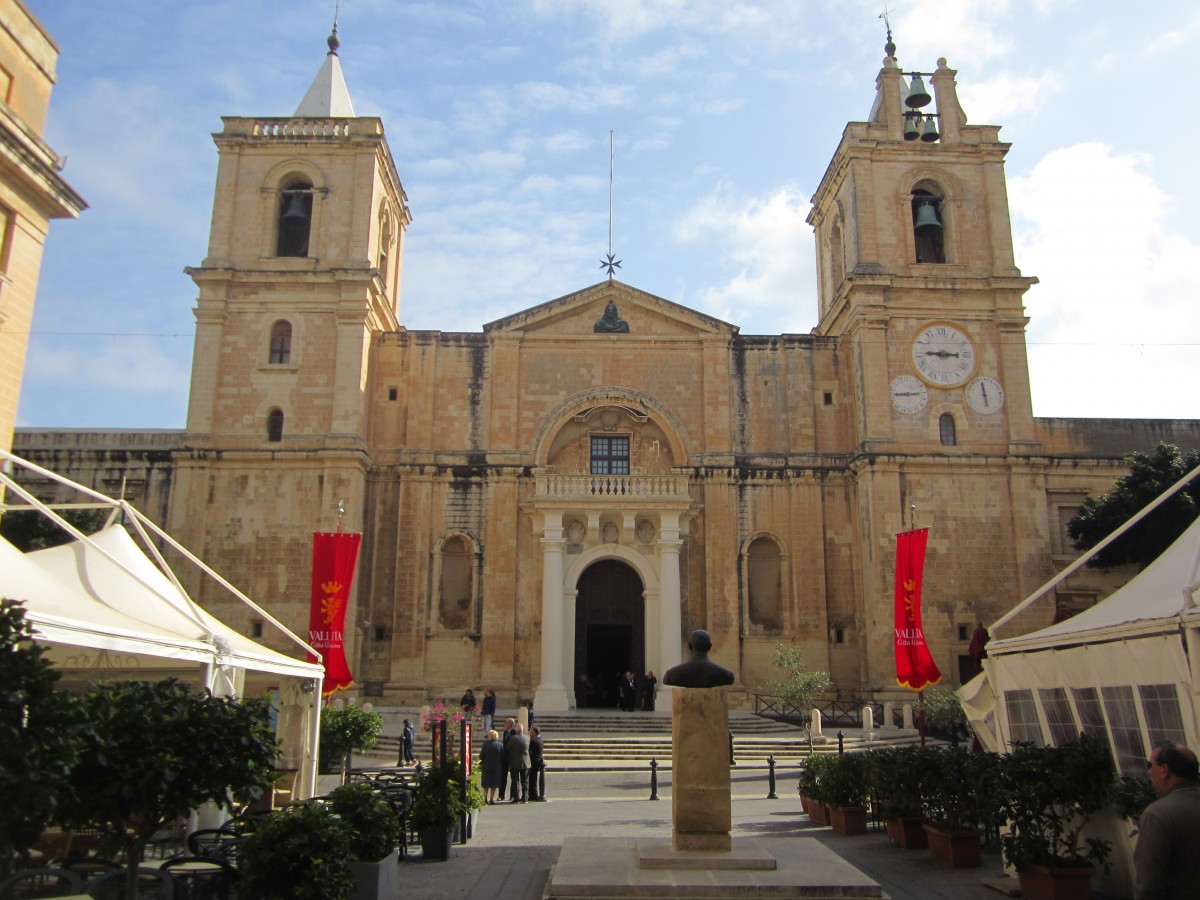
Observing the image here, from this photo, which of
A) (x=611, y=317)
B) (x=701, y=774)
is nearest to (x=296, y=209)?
(x=611, y=317)

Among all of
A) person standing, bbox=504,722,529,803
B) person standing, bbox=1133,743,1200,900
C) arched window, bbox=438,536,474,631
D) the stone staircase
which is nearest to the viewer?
person standing, bbox=1133,743,1200,900

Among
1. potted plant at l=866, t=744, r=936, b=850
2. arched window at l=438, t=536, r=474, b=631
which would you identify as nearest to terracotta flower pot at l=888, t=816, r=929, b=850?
potted plant at l=866, t=744, r=936, b=850

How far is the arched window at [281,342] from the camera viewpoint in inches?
1208

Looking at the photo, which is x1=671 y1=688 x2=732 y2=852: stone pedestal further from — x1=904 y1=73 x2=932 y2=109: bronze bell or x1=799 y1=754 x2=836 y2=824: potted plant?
x1=904 y1=73 x2=932 y2=109: bronze bell

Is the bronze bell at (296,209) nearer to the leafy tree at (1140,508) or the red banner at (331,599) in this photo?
the red banner at (331,599)

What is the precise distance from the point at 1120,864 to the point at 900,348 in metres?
23.0

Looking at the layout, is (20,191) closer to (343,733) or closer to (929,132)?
(343,733)

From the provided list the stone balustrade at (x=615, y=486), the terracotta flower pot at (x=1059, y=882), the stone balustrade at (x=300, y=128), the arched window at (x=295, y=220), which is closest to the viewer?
the terracotta flower pot at (x=1059, y=882)

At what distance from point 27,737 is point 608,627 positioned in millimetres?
25076

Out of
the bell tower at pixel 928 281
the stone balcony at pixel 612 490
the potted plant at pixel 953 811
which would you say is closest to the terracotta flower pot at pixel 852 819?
the potted plant at pixel 953 811

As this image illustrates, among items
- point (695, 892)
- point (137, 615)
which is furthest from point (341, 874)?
point (137, 615)

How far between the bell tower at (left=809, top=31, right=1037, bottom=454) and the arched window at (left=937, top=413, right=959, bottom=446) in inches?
1.4

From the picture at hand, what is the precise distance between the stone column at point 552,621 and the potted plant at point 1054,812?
19044 mm

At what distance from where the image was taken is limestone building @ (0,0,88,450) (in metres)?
14.4
